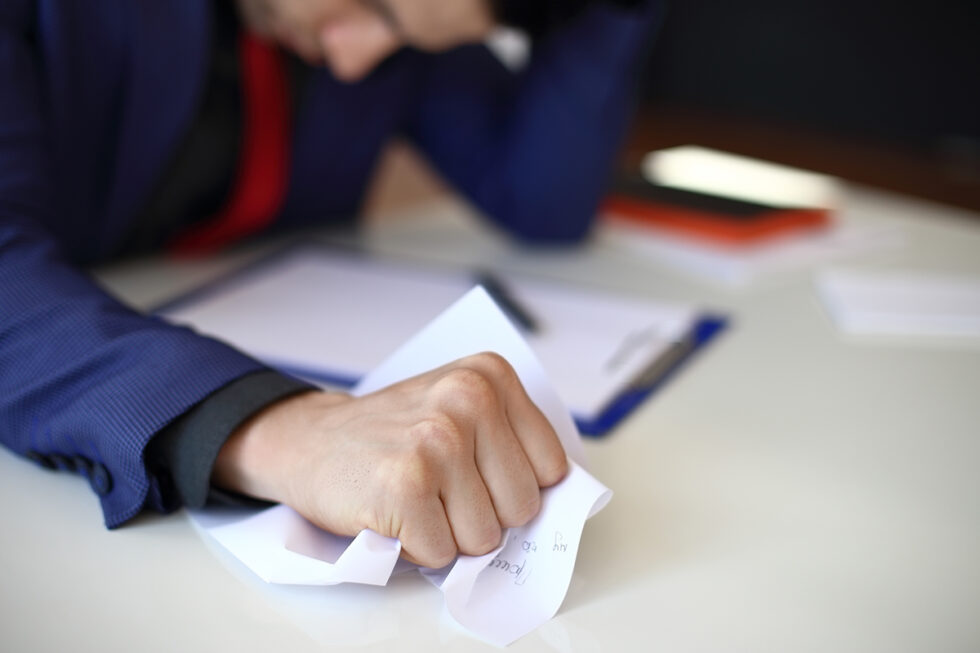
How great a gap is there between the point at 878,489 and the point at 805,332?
1.01 feet

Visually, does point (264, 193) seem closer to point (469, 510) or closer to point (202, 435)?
point (202, 435)

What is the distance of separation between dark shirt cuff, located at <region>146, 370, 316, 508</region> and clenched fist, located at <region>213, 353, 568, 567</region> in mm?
15

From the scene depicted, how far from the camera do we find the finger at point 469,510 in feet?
1.69

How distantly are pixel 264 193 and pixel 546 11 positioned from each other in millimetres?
415

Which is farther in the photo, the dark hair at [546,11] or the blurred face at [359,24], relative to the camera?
the dark hair at [546,11]

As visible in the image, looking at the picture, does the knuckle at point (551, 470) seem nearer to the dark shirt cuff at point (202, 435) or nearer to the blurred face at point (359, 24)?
the dark shirt cuff at point (202, 435)

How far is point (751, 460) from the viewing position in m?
0.68

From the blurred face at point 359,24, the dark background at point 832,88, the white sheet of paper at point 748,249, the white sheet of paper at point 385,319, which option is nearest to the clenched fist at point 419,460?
the white sheet of paper at point 385,319

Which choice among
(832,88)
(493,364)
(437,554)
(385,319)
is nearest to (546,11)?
(385,319)

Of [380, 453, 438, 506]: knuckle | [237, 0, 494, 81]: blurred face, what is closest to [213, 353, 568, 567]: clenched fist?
[380, 453, 438, 506]: knuckle

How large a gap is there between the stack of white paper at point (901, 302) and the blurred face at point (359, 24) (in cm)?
49

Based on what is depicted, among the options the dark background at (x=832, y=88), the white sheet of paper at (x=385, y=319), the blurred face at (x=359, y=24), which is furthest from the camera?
the dark background at (x=832, y=88)

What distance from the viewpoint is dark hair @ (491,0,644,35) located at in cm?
111

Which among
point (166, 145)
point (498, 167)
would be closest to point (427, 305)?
point (166, 145)
